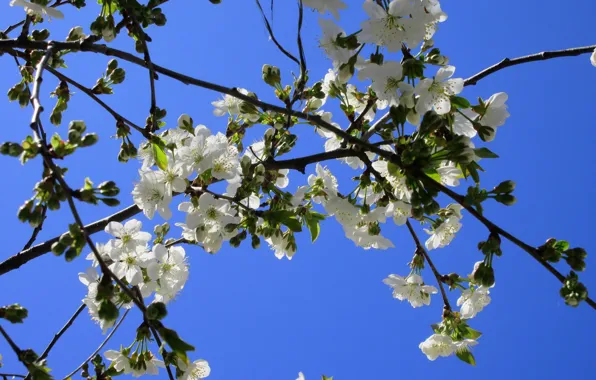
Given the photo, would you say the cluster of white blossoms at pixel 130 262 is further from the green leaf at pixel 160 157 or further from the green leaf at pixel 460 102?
the green leaf at pixel 460 102

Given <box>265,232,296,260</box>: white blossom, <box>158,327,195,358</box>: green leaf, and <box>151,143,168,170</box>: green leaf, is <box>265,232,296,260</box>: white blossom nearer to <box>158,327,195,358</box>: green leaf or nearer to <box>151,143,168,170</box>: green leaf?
<box>151,143,168,170</box>: green leaf

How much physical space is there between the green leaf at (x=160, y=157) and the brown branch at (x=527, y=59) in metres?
0.95

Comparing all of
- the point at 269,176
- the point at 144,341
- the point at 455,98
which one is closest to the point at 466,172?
the point at 455,98

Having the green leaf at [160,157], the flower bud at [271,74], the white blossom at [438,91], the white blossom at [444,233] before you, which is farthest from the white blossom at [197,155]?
the white blossom at [444,233]

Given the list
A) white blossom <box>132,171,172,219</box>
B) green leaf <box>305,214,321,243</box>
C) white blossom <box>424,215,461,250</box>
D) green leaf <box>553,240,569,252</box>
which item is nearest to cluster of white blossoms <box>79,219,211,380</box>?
white blossom <box>132,171,172,219</box>

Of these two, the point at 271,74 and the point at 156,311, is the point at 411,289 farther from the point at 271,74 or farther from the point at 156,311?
the point at 156,311

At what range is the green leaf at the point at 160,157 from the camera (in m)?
1.63

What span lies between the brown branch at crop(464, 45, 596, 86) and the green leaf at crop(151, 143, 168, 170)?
3.11 ft

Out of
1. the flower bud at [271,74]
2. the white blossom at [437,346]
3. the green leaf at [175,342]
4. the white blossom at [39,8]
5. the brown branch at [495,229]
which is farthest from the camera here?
the white blossom at [437,346]

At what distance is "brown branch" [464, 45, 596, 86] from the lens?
66.0 inches

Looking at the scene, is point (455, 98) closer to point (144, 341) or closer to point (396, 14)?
point (396, 14)

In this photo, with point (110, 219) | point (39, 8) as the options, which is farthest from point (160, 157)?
point (39, 8)

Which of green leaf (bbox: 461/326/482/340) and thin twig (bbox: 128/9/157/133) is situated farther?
green leaf (bbox: 461/326/482/340)

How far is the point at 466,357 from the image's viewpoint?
79.1 inches
